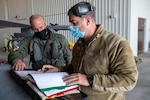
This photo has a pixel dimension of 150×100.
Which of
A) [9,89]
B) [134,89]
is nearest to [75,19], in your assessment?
[9,89]

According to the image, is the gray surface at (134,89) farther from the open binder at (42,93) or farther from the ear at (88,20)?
the ear at (88,20)

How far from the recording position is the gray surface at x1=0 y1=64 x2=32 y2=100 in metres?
0.90

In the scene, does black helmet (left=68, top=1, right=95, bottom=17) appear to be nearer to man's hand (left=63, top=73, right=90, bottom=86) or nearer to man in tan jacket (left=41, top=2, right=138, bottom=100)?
man in tan jacket (left=41, top=2, right=138, bottom=100)

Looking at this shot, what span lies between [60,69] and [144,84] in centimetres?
302

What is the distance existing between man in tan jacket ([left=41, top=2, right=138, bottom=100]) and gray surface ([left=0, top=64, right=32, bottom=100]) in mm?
266

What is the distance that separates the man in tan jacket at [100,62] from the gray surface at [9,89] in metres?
0.27

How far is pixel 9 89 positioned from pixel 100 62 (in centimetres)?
56

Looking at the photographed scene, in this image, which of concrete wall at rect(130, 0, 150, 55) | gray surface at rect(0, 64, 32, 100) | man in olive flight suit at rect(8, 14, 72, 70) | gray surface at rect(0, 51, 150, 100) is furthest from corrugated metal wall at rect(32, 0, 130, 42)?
gray surface at rect(0, 64, 32, 100)

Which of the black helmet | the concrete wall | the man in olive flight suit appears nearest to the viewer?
the black helmet

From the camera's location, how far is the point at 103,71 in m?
0.87

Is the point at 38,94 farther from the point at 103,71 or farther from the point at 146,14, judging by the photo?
the point at 146,14

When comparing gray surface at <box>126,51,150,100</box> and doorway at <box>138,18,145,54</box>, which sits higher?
doorway at <box>138,18,145,54</box>

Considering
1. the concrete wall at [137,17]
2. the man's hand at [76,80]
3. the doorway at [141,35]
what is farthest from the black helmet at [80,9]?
the doorway at [141,35]

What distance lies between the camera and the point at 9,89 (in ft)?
3.28
